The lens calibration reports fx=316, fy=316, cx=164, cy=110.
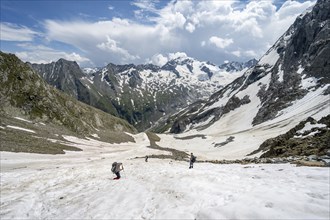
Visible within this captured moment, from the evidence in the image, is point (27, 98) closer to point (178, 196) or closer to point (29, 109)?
point (29, 109)

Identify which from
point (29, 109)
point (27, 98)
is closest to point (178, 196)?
point (29, 109)

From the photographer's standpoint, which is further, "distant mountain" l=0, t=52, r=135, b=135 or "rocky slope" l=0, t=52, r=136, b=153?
"distant mountain" l=0, t=52, r=135, b=135

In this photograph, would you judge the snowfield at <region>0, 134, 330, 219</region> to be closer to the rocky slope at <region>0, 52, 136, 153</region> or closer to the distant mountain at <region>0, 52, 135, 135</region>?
the rocky slope at <region>0, 52, 136, 153</region>

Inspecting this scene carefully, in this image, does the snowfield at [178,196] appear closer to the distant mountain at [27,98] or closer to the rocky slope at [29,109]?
the rocky slope at [29,109]

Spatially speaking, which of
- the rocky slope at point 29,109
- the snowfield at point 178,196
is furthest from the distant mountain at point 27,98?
the snowfield at point 178,196

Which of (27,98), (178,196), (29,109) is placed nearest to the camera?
(178,196)

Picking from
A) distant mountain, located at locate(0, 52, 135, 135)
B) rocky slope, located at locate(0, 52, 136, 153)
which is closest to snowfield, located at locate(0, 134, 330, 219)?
rocky slope, located at locate(0, 52, 136, 153)

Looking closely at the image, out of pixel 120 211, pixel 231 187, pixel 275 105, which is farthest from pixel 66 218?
pixel 275 105

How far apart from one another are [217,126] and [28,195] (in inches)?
6919

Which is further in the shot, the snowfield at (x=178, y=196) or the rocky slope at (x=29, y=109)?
the rocky slope at (x=29, y=109)

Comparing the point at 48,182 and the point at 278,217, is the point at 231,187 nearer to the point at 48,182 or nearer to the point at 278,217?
the point at 278,217

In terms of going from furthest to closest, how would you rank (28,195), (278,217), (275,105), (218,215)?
(275,105) → (28,195) → (218,215) → (278,217)

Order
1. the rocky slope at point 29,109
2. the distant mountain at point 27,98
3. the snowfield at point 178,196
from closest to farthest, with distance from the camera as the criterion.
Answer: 1. the snowfield at point 178,196
2. the rocky slope at point 29,109
3. the distant mountain at point 27,98

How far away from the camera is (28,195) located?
2711 cm
